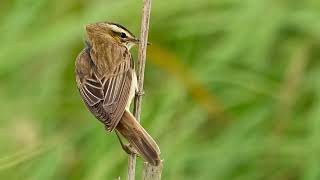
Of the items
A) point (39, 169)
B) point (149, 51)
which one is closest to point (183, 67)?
point (149, 51)

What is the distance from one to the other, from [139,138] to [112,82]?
43 centimetres

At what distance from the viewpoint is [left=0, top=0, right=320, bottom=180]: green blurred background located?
5.68 metres

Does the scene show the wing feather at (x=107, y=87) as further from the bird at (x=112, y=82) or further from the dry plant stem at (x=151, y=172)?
the dry plant stem at (x=151, y=172)

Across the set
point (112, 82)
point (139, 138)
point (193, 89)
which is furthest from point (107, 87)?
point (193, 89)

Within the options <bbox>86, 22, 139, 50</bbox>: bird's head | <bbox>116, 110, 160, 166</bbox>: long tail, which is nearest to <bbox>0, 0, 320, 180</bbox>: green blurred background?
<bbox>86, 22, 139, 50</bbox>: bird's head

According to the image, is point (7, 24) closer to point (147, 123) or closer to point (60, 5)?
point (60, 5)

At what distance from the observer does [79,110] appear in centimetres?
603

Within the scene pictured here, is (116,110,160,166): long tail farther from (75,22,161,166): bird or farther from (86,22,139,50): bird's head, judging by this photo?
(86,22,139,50): bird's head

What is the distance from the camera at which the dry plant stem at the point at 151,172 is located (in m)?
4.03

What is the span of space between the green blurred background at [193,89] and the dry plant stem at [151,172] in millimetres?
1419

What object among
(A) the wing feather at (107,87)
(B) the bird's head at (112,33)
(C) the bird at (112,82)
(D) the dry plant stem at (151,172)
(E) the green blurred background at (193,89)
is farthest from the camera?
(E) the green blurred background at (193,89)

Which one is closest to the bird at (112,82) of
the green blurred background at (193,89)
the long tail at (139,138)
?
the long tail at (139,138)

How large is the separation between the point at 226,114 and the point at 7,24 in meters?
1.16

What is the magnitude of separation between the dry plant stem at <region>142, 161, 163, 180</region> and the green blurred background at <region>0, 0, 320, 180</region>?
4.66 feet
